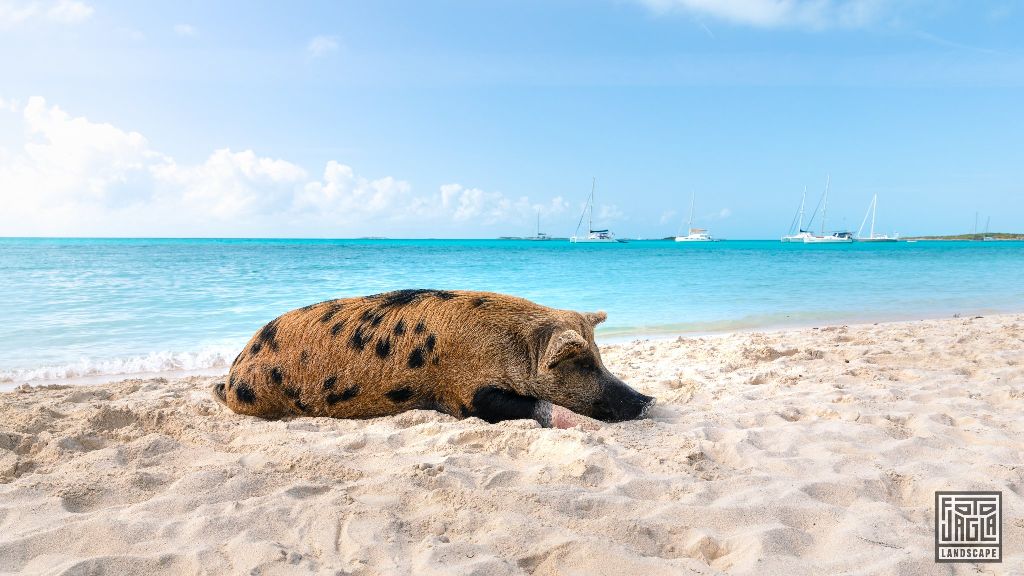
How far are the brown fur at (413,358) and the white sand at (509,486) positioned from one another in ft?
0.71

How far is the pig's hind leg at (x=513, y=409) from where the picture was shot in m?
4.29

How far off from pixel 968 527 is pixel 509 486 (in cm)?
217

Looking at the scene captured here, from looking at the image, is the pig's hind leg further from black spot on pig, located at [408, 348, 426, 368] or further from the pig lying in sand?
black spot on pig, located at [408, 348, 426, 368]

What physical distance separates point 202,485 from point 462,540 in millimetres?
1510

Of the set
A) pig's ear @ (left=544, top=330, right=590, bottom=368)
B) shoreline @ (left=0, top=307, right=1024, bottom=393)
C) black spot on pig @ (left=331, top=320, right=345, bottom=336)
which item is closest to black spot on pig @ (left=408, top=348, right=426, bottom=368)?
black spot on pig @ (left=331, top=320, right=345, bottom=336)

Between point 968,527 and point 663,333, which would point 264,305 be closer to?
point 663,333

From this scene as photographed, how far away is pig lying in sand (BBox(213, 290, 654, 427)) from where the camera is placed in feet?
14.5

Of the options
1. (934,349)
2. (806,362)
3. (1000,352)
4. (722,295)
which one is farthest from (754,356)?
(722,295)

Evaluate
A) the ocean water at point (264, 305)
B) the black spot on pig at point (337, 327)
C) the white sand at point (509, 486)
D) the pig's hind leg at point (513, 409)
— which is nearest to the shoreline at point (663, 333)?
the ocean water at point (264, 305)

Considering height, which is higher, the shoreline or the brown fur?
the brown fur

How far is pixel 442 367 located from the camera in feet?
14.8

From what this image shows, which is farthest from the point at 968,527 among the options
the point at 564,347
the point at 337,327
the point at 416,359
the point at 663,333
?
the point at 663,333

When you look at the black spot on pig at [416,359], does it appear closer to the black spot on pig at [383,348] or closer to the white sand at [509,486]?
the black spot on pig at [383,348]

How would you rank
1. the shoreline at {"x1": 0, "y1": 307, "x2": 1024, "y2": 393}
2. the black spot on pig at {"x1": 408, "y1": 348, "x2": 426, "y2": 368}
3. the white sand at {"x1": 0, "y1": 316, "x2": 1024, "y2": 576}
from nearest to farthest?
the white sand at {"x1": 0, "y1": 316, "x2": 1024, "y2": 576}
the black spot on pig at {"x1": 408, "y1": 348, "x2": 426, "y2": 368}
the shoreline at {"x1": 0, "y1": 307, "x2": 1024, "y2": 393}
